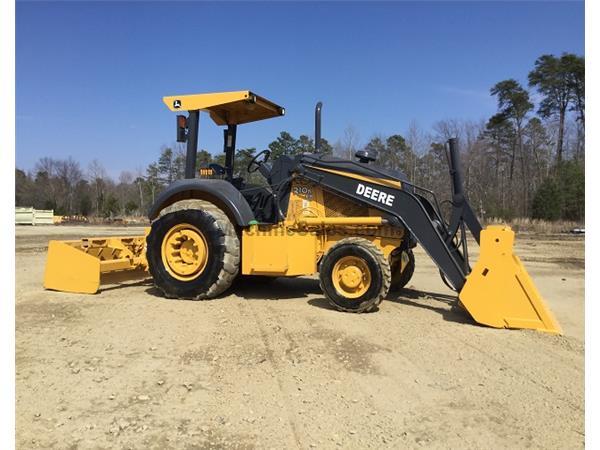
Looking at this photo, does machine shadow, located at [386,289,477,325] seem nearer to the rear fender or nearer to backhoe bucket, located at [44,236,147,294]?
the rear fender

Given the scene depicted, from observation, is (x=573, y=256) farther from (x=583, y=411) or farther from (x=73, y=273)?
(x=73, y=273)

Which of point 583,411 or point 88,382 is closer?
point 583,411

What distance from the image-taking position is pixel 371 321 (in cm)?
579

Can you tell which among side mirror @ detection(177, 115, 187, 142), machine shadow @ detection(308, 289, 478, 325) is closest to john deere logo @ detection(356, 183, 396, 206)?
machine shadow @ detection(308, 289, 478, 325)

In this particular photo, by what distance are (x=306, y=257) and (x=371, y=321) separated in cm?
149

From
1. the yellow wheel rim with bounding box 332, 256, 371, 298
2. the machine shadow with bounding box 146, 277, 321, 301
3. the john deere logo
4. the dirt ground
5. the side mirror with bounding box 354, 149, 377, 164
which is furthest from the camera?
the machine shadow with bounding box 146, 277, 321, 301

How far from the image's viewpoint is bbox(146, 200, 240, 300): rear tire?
6.84m

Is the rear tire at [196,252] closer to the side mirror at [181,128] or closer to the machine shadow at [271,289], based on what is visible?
the machine shadow at [271,289]

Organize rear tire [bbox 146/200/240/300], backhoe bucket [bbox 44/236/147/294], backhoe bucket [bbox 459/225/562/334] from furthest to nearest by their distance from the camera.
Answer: backhoe bucket [bbox 44/236/147/294]
rear tire [bbox 146/200/240/300]
backhoe bucket [bbox 459/225/562/334]

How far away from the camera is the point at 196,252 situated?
7.13 meters

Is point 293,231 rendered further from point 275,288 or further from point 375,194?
point 275,288

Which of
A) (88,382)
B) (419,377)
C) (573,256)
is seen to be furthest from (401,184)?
(573,256)

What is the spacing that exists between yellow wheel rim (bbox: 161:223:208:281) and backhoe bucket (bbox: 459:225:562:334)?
378cm

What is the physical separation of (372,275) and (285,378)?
7.99 ft
